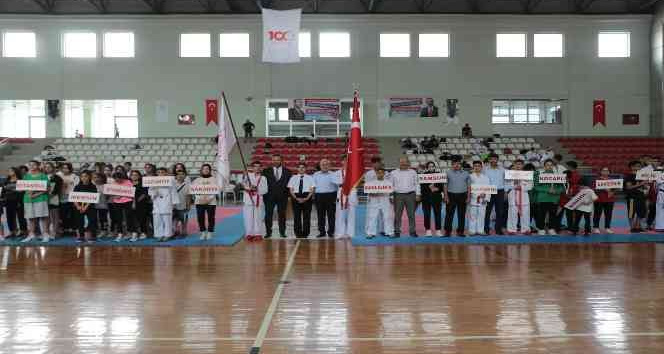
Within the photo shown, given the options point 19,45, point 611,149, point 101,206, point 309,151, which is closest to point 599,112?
point 611,149

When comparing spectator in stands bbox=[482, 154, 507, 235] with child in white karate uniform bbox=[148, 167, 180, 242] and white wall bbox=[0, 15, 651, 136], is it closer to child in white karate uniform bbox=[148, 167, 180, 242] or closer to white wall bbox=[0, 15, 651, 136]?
child in white karate uniform bbox=[148, 167, 180, 242]

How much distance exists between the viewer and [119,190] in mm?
9859

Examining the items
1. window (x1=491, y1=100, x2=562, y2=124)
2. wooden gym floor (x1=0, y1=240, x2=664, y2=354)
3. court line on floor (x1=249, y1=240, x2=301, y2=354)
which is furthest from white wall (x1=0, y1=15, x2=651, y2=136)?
court line on floor (x1=249, y1=240, x2=301, y2=354)

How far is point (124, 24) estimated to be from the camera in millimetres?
25094

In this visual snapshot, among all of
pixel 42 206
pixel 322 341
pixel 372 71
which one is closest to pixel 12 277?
pixel 42 206

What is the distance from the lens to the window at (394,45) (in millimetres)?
25562

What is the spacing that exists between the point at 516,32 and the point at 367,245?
1953 cm

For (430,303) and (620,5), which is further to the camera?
(620,5)

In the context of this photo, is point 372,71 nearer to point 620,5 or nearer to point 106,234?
point 620,5

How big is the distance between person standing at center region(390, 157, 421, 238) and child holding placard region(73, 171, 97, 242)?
5481 mm

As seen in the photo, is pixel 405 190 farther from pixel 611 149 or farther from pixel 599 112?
pixel 599 112

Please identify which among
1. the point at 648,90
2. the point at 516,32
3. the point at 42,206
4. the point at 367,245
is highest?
the point at 516,32

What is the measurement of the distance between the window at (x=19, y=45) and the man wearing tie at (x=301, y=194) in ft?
66.5

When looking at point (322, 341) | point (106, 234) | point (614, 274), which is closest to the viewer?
A: point (322, 341)
